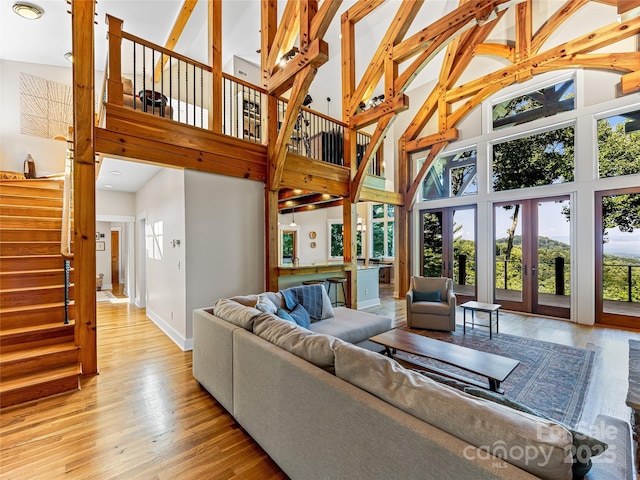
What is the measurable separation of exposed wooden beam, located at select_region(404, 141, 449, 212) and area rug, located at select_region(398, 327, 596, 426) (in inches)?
154

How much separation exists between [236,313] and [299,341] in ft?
2.91

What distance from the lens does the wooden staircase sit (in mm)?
2701

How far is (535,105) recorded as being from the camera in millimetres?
5863

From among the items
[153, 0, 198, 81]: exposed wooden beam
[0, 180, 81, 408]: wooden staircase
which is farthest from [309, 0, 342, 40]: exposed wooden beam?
[0, 180, 81, 408]: wooden staircase

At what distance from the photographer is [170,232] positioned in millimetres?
4387

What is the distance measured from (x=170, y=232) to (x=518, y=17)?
7.44 meters

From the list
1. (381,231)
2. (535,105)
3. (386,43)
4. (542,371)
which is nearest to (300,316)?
(542,371)

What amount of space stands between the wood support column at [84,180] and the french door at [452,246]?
683 centimetres

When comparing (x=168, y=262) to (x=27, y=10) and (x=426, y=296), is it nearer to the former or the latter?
(x=426, y=296)

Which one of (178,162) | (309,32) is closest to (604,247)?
(309,32)

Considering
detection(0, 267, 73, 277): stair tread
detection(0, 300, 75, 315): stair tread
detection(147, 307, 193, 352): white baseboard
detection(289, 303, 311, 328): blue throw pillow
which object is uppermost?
detection(0, 267, 73, 277): stair tread

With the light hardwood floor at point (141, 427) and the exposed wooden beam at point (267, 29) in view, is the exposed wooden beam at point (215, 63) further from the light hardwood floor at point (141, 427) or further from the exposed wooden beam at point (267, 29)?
the light hardwood floor at point (141, 427)

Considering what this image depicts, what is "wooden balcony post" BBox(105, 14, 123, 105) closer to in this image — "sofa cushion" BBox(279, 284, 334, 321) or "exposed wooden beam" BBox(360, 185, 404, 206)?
"sofa cushion" BBox(279, 284, 334, 321)

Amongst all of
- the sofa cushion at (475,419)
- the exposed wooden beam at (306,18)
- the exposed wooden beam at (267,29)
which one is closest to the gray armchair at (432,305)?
the sofa cushion at (475,419)
